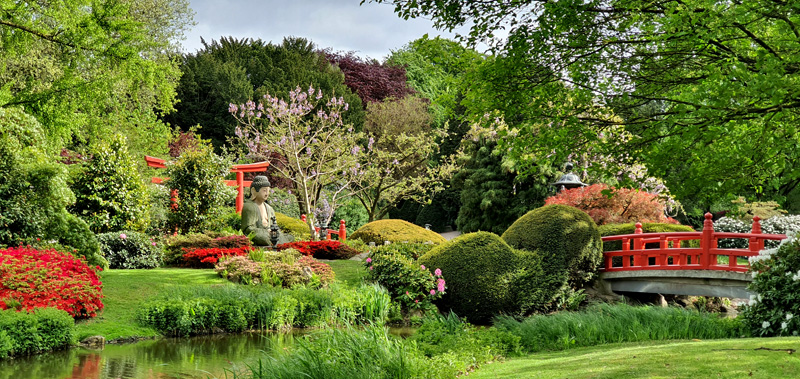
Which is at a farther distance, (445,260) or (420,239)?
(420,239)

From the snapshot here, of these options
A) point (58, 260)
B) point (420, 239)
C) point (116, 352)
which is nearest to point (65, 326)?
point (116, 352)

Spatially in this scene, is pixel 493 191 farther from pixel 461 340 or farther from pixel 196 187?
pixel 461 340

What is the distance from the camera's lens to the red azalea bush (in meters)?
17.6

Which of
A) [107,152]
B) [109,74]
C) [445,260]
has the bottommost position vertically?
[445,260]

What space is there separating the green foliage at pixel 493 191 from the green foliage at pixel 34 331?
54.4 feet

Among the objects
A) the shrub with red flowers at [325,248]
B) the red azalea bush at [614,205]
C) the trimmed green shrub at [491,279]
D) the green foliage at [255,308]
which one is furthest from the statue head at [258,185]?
the red azalea bush at [614,205]

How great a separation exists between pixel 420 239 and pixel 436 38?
1206cm

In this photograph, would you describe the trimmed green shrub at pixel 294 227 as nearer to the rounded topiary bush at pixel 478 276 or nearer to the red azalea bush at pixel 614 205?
the red azalea bush at pixel 614 205

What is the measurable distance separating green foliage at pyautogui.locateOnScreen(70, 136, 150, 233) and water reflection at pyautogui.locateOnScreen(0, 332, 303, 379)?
641 cm

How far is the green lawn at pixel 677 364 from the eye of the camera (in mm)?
5434

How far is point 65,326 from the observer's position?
31.0ft

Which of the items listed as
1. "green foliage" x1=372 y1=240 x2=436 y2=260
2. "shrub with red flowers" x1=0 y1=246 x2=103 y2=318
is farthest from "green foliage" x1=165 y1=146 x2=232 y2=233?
"shrub with red flowers" x1=0 y1=246 x2=103 y2=318

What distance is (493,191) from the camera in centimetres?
2464

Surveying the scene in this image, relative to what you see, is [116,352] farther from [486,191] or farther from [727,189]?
[486,191]
